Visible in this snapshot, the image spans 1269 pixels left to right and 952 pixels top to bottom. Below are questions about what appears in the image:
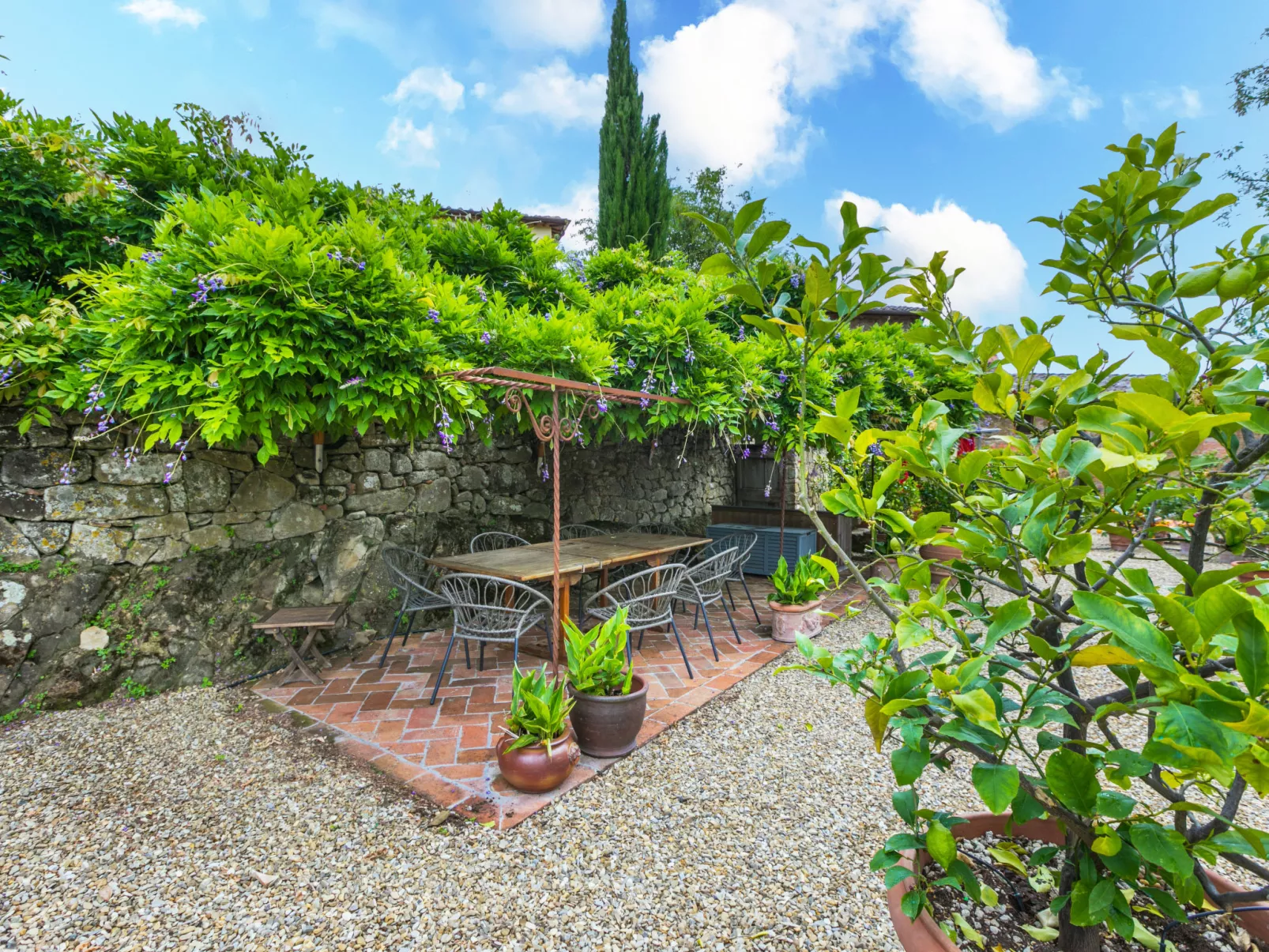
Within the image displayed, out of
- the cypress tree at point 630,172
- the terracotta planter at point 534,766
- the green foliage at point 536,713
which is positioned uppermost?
the cypress tree at point 630,172

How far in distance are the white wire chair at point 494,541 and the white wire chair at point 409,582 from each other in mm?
501

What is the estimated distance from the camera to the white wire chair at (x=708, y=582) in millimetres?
4441

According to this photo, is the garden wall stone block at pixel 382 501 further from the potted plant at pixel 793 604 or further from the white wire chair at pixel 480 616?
the potted plant at pixel 793 604

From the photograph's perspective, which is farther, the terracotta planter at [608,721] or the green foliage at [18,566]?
the green foliage at [18,566]

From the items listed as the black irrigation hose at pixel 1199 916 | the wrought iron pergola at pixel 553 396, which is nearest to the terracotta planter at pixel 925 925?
the black irrigation hose at pixel 1199 916

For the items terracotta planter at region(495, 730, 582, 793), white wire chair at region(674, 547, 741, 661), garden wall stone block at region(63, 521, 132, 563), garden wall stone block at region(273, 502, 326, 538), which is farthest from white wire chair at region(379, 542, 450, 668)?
white wire chair at region(674, 547, 741, 661)

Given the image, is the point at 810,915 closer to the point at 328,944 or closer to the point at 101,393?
the point at 328,944

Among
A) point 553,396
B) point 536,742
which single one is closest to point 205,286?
point 553,396

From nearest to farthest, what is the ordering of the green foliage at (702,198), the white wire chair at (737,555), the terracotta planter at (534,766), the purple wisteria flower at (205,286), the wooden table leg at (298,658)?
the terracotta planter at (534,766) < the purple wisteria flower at (205,286) < the wooden table leg at (298,658) < the white wire chair at (737,555) < the green foliage at (702,198)

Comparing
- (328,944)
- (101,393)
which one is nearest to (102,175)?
(101,393)

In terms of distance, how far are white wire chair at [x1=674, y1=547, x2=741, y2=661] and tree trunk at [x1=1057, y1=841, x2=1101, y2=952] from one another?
2995mm

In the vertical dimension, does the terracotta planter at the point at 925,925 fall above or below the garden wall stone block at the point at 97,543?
below

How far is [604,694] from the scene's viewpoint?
3012 millimetres

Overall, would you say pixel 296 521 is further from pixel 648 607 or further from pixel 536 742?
pixel 536 742
